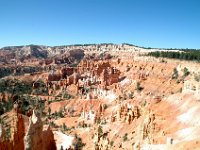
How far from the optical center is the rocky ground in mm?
43531

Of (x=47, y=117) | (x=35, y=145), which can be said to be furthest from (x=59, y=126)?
(x=35, y=145)

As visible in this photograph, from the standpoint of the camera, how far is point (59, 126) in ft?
285

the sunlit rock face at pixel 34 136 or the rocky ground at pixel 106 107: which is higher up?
the sunlit rock face at pixel 34 136

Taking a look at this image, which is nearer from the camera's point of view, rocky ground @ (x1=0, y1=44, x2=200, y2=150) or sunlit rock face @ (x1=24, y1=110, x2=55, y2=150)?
sunlit rock face @ (x1=24, y1=110, x2=55, y2=150)

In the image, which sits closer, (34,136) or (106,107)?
(34,136)

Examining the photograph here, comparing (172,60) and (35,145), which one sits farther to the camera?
(172,60)

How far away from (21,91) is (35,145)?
112 meters

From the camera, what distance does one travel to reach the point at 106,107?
94.0 metres

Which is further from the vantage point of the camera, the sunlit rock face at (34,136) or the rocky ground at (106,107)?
the rocky ground at (106,107)

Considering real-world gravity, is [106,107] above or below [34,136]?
below

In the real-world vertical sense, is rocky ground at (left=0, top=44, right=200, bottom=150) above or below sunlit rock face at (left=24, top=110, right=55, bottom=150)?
below

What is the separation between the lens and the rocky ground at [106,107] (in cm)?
4353

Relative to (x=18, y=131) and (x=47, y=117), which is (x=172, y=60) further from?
(x=18, y=131)

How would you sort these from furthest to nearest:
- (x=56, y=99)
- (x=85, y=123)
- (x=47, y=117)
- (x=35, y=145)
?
(x=56, y=99)
(x=47, y=117)
(x=85, y=123)
(x=35, y=145)
